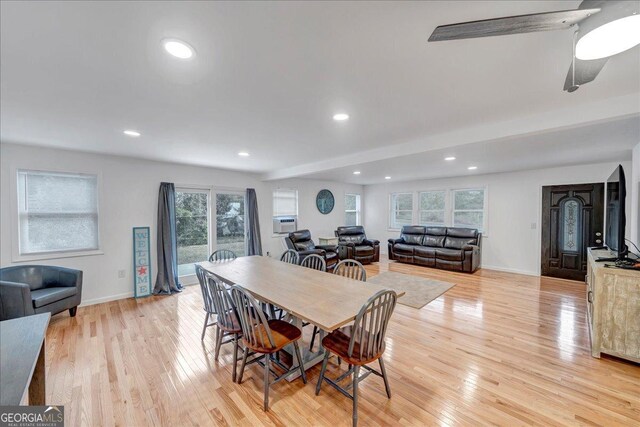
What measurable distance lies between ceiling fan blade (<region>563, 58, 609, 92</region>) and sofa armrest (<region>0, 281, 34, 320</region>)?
5045 mm

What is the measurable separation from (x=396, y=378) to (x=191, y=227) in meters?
4.54

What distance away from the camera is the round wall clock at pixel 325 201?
291 inches

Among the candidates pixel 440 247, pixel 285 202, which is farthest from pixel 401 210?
pixel 285 202

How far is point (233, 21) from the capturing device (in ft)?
4.03

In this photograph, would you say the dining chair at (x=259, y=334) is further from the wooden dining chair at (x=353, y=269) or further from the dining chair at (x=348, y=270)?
the wooden dining chair at (x=353, y=269)

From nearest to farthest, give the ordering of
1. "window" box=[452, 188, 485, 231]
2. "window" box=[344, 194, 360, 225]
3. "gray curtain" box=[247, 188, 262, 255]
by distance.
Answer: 1. "gray curtain" box=[247, 188, 262, 255]
2. "window" box=[452, 188, 485, 231]
3. "window" box=[344, 194, 360, 225]

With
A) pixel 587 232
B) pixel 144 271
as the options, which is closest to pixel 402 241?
pixel 587 232

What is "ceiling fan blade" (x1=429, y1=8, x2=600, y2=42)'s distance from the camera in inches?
36.9

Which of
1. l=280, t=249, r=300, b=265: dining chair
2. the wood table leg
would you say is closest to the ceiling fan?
the wood table leg

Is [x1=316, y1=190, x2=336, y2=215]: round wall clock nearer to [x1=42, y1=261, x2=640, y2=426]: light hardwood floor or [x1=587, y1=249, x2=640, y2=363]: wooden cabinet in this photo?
[x1=42, y1=261, x2=640, y2=426]: light hardwood floor

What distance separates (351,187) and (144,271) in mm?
6088

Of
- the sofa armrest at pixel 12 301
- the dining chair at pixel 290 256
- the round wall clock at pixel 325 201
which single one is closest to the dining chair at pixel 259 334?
the dining chair at pixel 290 256

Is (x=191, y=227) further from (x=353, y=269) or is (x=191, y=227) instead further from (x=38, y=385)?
(x=38, y=385)

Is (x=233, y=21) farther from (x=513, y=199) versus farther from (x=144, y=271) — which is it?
(x=513, y=199)
